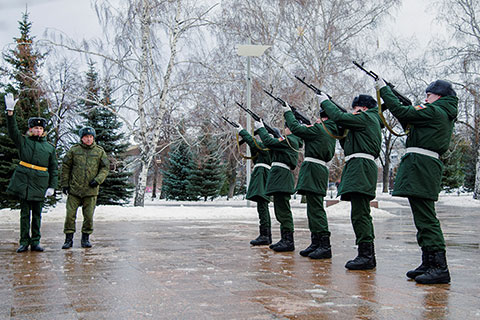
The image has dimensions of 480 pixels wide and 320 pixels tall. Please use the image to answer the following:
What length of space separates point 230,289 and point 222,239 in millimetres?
4298

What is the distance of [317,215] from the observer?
6312 millimetres

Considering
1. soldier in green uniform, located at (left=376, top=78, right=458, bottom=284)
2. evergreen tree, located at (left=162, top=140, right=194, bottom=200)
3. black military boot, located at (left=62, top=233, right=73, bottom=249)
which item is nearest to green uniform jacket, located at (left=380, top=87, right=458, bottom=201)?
soldier in green uniform, located at (left=376, top=78, right=458, bottom=284)

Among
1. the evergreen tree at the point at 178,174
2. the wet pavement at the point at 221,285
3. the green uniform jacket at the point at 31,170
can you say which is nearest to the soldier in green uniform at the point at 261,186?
the wet pavement at the point at 221,285

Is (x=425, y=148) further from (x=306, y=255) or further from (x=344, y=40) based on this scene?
(x=344, y=40)

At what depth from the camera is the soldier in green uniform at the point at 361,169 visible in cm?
539

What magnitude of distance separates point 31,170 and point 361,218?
4.52m

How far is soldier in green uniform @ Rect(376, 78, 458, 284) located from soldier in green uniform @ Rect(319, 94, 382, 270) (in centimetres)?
65

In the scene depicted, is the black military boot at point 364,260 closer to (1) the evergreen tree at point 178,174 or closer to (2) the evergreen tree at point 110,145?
(2) the evergreen tree at point 110,145

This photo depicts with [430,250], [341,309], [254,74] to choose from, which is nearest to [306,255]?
[430,250]

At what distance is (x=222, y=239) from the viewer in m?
8.48

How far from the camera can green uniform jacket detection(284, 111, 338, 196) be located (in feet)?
Result: 20.6

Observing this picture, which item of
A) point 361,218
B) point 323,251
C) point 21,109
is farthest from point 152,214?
point 361,218

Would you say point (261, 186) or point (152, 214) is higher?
point (261, 186)

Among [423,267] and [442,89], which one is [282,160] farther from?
[423,267]
